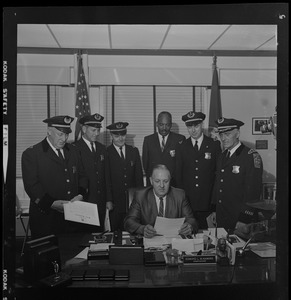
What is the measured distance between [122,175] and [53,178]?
0.44 metres

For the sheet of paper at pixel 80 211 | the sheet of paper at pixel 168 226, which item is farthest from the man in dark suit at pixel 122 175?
the sheet of paper at pixel 168 226

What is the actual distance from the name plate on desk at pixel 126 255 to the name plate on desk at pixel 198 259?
263 millimetres

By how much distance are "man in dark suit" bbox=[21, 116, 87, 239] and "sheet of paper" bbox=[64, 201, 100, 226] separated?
0.10ft

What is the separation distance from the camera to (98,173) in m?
2.39

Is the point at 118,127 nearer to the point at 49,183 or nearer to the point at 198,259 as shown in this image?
the point at 49,183

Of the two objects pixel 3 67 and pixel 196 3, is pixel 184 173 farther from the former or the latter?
pixel 3 67

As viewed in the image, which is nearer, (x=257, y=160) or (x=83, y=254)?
(x=83, y=254)

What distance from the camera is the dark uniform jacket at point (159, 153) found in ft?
7.70

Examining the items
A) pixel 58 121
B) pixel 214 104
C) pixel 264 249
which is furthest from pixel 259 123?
pixel 58 121

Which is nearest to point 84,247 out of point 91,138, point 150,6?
point 91,138

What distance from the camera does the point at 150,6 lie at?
2.25 metres

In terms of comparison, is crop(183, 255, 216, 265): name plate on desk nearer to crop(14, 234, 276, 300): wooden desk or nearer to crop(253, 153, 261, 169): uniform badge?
crop(14, 234, 276, 300): wooden desk

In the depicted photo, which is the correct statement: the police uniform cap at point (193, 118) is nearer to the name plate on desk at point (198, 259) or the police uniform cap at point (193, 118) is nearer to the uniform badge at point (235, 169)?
the uniform badge at point (235, 169)

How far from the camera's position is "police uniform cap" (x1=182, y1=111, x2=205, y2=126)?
7.64ft
